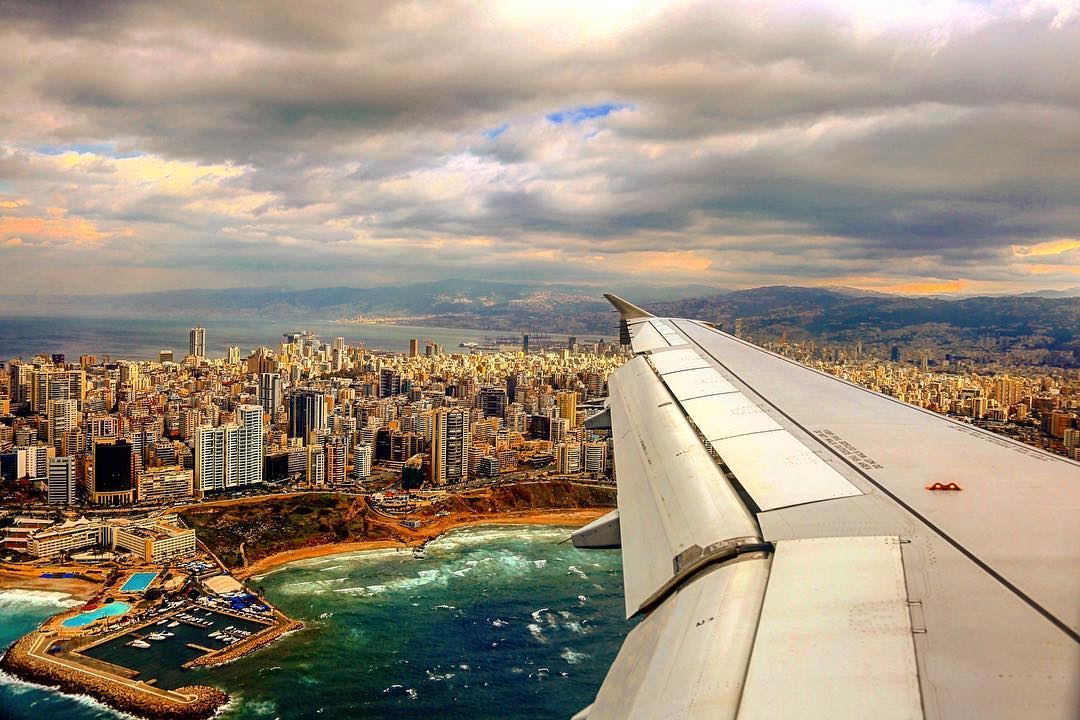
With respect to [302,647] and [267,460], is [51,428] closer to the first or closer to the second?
[267,460]

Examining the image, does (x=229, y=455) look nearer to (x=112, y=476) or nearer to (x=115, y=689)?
(x=112, y=476)

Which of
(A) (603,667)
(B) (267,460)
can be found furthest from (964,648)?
(B) (267,460)

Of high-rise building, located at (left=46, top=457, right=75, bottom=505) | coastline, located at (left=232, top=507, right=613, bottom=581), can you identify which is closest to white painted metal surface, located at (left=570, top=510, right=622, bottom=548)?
coastline, located at (left=232, top=507, right=613, bottom=581)

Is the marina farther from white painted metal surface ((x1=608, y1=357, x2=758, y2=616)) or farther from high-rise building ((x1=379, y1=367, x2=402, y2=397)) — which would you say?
high-rise building ((x1=379, y1=367, x2=402, y2=397))

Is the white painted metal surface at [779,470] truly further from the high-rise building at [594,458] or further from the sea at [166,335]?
the sea at [166,335]

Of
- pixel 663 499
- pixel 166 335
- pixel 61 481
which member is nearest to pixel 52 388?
pixel 61 481
